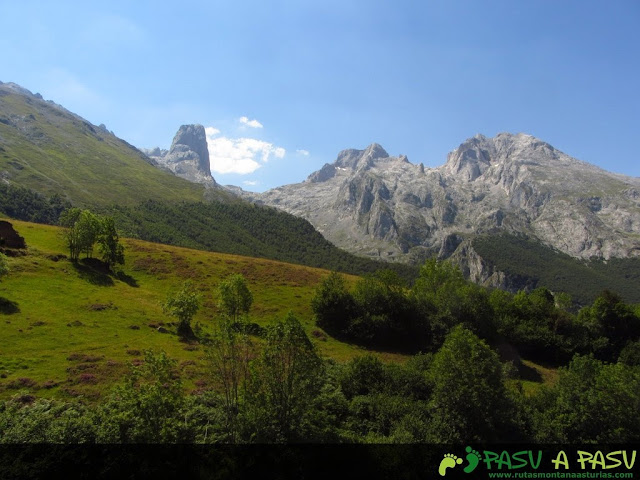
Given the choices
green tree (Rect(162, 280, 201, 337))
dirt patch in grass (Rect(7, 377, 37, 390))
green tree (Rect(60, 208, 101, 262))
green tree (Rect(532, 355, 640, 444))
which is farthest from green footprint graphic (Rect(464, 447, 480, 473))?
green tree (Rect(60, 208, 101, 262))

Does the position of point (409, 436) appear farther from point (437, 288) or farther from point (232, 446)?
point (437, 288)

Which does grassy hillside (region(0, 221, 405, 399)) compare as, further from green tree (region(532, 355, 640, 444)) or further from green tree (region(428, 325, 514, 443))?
green tree (region(532, 355, 640, 444))

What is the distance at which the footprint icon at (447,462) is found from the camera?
30984mm

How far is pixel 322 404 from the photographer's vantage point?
41906 millimetres

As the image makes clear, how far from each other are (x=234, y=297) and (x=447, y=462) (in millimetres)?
45750

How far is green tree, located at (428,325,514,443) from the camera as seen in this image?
3900cm

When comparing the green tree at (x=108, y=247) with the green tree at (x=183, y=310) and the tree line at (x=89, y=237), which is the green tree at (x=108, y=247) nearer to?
the tree line at (x=89, y=237)

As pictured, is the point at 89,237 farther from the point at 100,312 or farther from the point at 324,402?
the point at 324,402

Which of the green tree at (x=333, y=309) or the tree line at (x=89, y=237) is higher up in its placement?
the tree line at (x=89, y=237)

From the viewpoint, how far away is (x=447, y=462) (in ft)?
104

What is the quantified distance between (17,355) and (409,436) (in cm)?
4343

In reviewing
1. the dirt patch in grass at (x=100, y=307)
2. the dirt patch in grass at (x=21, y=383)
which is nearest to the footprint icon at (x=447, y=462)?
the dirt patch in grass at (x=21, y=383)

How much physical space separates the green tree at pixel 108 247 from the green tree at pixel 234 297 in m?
31.5

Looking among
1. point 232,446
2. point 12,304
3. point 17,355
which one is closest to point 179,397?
point 232,446
